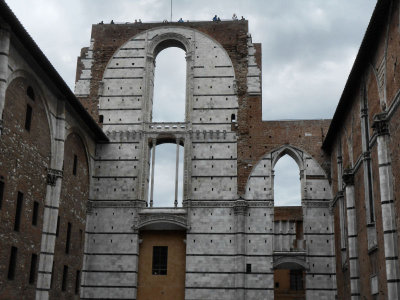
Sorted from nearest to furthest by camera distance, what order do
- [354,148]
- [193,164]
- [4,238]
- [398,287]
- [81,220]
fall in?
[398,287] → [4,238] → [354,148] → [81,220] → [193,164]

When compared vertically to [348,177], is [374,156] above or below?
below

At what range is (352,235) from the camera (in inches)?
842

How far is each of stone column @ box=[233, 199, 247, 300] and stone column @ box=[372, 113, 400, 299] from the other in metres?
10.5

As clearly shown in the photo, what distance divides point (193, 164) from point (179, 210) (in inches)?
95.5

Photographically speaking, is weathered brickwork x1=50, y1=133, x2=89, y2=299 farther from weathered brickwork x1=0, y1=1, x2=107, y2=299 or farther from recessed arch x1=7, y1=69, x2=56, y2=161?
recessed arch x1=7, y1=69, x2=56, y2=161

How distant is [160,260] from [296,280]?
43.2 feet

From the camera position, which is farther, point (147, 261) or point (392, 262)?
point (147, 261)

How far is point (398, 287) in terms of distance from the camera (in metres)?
15.2

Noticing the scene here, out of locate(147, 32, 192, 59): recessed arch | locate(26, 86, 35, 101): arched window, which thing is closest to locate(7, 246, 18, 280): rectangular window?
locate(26, 86, 35, 101): arched window

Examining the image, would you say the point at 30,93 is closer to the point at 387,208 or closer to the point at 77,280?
the point at 77,280

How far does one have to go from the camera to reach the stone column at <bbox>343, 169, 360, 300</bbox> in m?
21.1

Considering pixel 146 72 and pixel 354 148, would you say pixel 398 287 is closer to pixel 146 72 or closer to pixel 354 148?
pixel 354 148

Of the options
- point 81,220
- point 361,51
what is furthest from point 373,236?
point 81,220

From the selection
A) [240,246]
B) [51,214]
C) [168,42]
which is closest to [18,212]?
[51,214]
